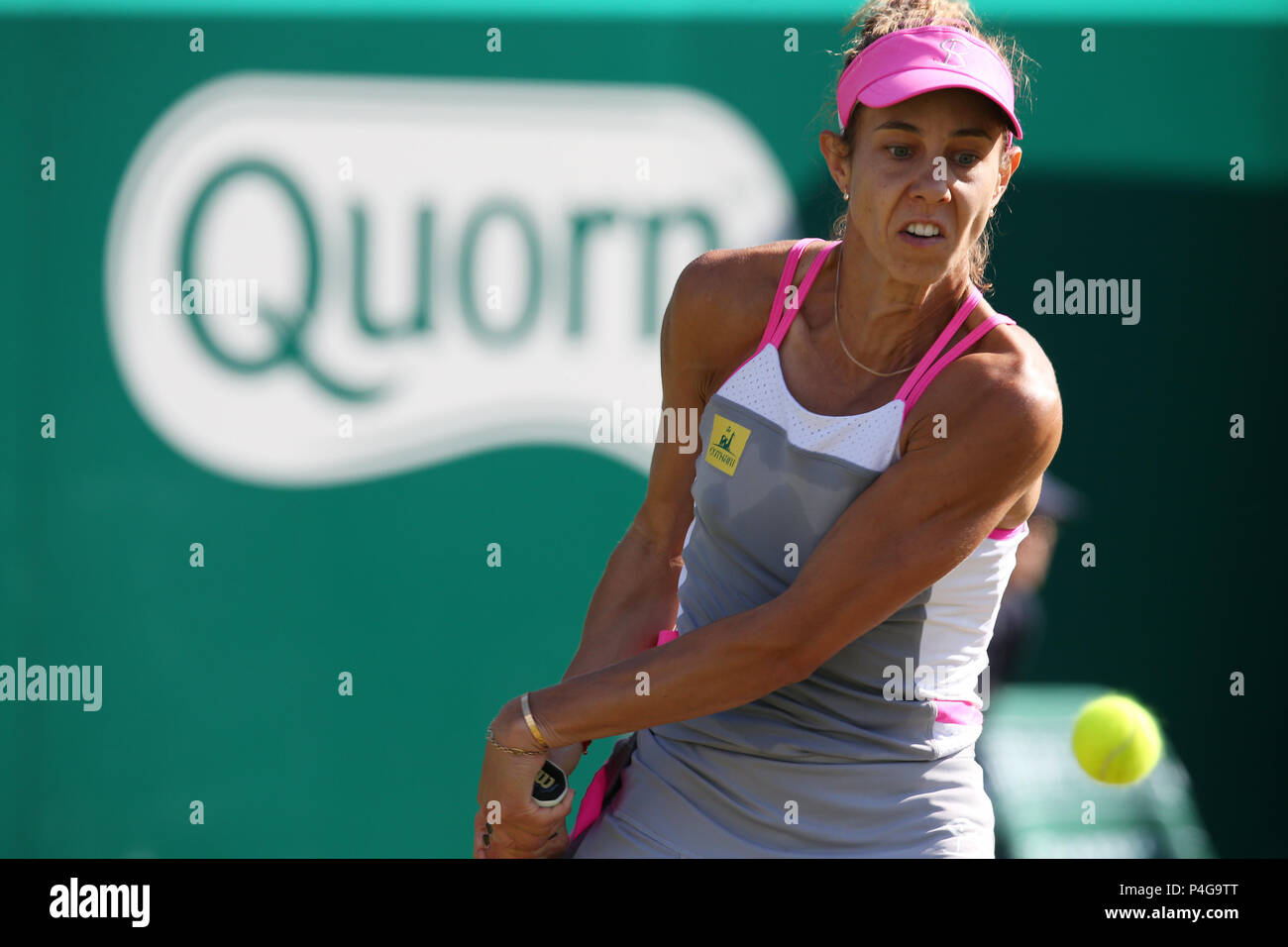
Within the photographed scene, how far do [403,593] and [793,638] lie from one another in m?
2.20

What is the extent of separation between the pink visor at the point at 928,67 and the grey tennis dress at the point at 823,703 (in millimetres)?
285

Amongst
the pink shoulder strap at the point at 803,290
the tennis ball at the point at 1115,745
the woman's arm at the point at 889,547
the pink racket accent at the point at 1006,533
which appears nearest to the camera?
the woman's arm at the point at 889,547

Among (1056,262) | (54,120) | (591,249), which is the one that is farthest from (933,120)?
(54,120)

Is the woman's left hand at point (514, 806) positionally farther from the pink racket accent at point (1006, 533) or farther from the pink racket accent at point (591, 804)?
the pink racket accent at point (1006, 533)

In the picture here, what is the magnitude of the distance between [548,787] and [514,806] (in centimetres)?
5

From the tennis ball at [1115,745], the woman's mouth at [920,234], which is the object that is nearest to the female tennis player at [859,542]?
the woman's mouth at [920,234]

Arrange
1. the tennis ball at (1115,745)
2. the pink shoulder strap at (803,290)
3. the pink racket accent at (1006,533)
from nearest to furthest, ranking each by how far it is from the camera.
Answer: the pink racket accent at (1006,533), the pink shoulder strap at (803,290), the tennis ball at (1115,745)

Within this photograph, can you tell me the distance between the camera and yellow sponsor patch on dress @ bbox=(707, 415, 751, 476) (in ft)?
5.70

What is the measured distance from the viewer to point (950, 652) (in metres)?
1.71

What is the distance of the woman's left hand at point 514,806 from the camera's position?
5.60 feet

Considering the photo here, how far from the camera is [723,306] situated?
1863 mm

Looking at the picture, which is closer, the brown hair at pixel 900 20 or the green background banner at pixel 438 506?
the brown hair at pixel 900 20

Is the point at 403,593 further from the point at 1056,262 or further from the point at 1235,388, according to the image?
the point at 1235,388
